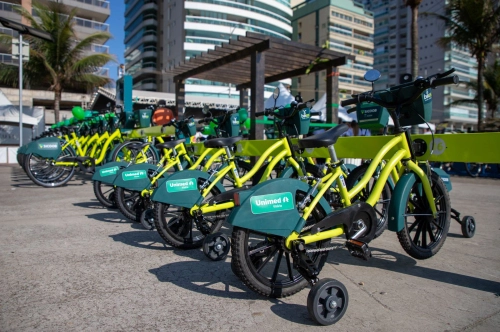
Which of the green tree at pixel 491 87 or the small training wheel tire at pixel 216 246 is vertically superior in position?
the green tree at pixel 491 87

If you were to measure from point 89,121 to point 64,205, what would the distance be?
4344 mm

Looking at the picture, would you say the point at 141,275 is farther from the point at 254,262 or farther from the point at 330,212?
the point at 330,212

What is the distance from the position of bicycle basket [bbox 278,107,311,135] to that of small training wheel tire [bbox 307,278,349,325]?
255 cm

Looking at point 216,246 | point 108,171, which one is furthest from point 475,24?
point 216,246

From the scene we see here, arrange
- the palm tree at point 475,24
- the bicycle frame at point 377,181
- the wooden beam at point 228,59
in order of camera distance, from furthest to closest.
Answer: the palm tree at point 475,24, the wooden beam at point 228,59, the bicycle frame at point 377,181

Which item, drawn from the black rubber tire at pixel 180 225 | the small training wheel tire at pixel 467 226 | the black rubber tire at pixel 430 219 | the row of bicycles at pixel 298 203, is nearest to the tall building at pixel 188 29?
the row of bicycles at pixel 298 203

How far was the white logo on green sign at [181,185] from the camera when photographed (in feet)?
11.8

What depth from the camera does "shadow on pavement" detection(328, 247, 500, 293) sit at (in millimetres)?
2963

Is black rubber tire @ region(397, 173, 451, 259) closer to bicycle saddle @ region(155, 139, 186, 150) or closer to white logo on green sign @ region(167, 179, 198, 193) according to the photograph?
white logo on green sign @ region(167, 179, 198, 193)

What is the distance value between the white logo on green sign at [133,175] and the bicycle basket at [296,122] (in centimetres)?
179

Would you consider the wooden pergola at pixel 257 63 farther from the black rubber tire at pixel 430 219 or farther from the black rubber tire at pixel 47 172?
the black rubber tire at pixel 430 219

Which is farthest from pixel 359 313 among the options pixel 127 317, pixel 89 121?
pixel 89 121

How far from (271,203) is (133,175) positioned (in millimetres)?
2652

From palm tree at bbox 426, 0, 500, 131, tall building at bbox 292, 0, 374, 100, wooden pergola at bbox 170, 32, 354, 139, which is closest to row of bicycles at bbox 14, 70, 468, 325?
wooden pergola at bbox 170, 32, 354, 139
